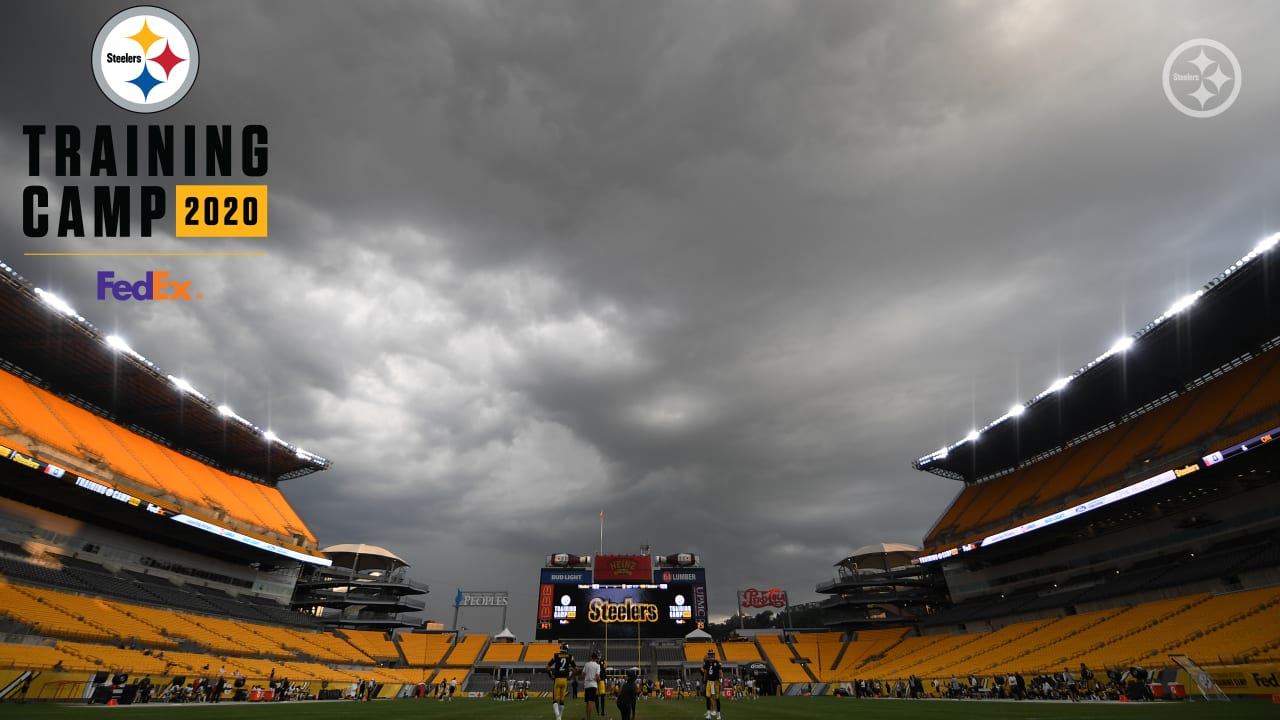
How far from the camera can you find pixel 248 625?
1882 inches

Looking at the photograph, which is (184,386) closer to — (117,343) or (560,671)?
Answer: (117,343)

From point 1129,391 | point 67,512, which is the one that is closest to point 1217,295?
point 1129,391

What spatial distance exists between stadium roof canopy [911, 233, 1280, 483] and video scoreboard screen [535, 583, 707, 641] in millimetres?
31934

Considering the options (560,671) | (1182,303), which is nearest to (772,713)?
(560,671)

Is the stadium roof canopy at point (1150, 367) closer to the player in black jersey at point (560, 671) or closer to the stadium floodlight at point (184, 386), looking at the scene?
the player in black jersey at point (560, 671)

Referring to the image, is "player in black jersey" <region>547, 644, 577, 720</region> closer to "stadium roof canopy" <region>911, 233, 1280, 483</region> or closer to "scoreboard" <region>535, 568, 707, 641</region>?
"stadium roof canopy" <region>911, 233, 1280, 483</region>

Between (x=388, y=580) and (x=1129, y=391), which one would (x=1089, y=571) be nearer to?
(x=1129, y=391)

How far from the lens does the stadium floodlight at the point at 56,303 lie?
121 feet

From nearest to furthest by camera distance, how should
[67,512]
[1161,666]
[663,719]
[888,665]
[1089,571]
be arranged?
[663,719]
[1161,666]
[67,512]
[1089,571]
[888,665]

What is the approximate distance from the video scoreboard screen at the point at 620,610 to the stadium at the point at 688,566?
224mm

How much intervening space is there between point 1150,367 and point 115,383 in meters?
79.0

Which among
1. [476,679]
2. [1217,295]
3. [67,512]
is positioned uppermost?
[1217,295]

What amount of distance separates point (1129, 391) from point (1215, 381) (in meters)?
6.07

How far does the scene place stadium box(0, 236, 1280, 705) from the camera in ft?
102
